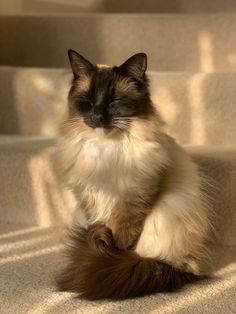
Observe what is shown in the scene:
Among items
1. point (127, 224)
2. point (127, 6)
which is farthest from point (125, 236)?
point (127, 6)

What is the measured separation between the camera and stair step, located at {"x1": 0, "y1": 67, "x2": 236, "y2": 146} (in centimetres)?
178

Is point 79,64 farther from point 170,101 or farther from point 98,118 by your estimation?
point 170,101

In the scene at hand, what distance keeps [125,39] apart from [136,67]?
1.01 metres

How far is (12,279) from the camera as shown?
1.30 m

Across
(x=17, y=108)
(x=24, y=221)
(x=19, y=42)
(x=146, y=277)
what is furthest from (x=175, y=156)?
(x=19, y=42)

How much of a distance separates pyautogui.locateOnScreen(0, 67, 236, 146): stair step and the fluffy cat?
405mm

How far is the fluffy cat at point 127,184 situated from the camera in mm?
1242

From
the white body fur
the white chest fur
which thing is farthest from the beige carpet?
the white chest fur

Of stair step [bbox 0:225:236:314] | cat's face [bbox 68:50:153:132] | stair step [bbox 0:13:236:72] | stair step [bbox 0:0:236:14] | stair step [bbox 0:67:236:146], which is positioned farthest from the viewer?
stair step [bbox 0:0:236:14]

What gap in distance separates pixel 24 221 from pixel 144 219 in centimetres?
61

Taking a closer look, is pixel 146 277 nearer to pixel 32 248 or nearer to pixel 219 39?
pixel 32 248

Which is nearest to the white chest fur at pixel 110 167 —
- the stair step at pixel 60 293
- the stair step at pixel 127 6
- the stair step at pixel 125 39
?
the stair step at pixel 60 293

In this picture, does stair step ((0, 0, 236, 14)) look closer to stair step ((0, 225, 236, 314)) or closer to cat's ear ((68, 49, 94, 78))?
cat's ear ((68, 49, 94, 78))

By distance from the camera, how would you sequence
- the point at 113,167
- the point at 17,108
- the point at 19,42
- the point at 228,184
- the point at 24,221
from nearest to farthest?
the point at 113,167, the point at 228,184, the point at 24,221, the point at 17,108, the point at 19,42
